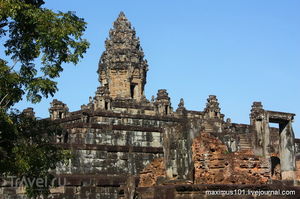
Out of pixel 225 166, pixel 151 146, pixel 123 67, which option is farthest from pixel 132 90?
pixel 225 166

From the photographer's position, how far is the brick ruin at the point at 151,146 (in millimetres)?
13695

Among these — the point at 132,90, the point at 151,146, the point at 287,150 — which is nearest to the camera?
the point at 287,150

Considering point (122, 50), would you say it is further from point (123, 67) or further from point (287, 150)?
point (287, 150)

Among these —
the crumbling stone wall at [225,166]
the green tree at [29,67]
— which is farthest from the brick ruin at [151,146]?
the green tree at [29,67]

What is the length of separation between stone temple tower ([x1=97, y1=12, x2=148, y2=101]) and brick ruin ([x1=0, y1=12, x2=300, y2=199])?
0.26ft

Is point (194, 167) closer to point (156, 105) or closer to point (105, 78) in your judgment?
point (156, 105)

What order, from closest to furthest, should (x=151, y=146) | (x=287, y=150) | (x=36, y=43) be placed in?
(x=36, y=43)
(x=287, y=150)
(x=151, y=146)

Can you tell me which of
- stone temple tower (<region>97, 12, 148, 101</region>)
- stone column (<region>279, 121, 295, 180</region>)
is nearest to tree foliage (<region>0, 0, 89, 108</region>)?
stone column (<region>279, 121, 295, 180</region>)

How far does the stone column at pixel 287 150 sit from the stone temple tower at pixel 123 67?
19.0 meters

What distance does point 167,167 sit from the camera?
50.2 feet

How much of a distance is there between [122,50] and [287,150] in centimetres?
2264

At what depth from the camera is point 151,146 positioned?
26.9 metres

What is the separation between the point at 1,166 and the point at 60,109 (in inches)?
955

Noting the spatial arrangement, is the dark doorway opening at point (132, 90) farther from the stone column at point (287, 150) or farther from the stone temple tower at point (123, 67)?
the stone column at point (287, 150)
